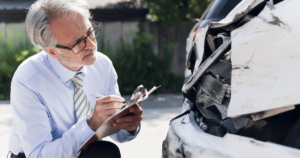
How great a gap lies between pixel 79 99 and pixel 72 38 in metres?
0.38

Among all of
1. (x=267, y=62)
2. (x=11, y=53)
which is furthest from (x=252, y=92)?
(x=11, y=53)

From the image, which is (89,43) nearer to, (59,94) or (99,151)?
(59,94)

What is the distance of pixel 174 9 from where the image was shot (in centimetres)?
695

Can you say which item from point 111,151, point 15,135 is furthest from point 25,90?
point 111,151

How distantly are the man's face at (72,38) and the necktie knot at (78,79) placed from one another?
9cm

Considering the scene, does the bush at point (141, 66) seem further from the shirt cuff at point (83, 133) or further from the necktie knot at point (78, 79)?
the shirt cuff at point (83, 133)

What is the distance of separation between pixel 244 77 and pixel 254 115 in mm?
161

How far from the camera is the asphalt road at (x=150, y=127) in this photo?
11.2 ft

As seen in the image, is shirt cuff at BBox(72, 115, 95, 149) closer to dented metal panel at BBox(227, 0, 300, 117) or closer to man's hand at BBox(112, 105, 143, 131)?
man's hand at BBox(112, 105, 143, 131)

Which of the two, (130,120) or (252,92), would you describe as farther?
(130,120)

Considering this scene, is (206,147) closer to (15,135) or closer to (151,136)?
(15,135)

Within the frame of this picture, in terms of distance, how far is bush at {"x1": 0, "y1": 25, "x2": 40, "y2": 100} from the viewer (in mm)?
6863

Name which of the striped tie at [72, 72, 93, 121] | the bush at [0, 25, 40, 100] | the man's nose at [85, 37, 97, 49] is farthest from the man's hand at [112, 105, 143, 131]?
the bush at [0, 25, 40, 100]

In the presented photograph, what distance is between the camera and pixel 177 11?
696 centimetres
